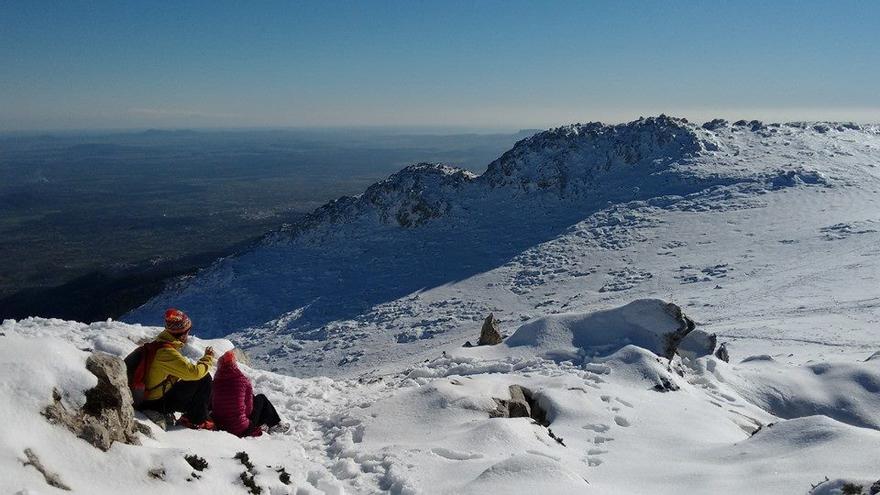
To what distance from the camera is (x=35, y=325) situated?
12.5 meters

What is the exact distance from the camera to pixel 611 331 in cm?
1656

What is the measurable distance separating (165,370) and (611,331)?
12.0 meters

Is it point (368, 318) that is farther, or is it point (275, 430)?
point (368, 318)

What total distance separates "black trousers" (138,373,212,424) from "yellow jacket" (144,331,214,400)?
0.38 ft

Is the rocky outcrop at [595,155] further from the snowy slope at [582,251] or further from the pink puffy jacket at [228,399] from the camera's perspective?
the pink puffy jacket at [228,399]

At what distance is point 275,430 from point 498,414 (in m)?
4.08

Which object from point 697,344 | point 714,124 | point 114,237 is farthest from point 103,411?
point 114,237

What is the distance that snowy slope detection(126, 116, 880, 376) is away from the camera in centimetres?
3497

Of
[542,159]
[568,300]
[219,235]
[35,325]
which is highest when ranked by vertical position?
[542,159]

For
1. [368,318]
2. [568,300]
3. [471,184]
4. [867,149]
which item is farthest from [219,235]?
[867,149]

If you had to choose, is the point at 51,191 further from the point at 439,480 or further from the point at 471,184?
the point at 439,480

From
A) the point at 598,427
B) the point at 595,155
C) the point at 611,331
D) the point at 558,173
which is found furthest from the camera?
the point at 595,155

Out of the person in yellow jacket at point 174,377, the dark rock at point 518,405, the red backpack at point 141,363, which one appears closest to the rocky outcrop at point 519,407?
the dark rock at point 518,405

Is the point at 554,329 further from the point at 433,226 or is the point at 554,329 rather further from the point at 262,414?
the point at 433,226
